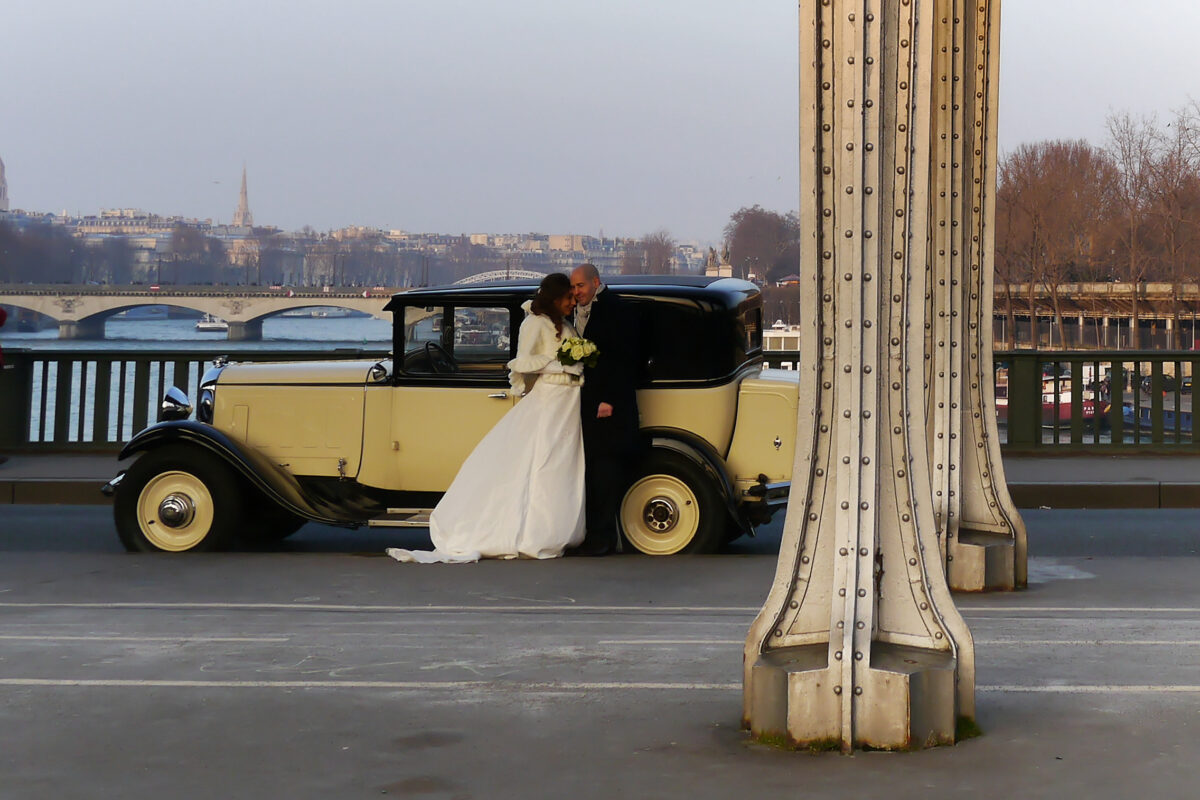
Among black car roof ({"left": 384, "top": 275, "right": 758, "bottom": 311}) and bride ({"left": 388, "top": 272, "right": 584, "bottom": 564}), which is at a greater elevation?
black car roof ({"left": 384, "top": 275, "right": 758, "bottom": 311})

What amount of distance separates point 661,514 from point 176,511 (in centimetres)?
316

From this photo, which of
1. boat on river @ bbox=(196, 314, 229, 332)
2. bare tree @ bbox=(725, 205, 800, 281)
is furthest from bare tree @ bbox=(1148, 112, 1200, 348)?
boat on river @ bbox=(196, 314, 229, 332)

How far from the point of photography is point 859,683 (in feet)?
13.8

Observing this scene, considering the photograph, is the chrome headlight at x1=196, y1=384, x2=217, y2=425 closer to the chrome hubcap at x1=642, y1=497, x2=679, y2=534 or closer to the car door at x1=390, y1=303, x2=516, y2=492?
the car door at x1=390, y1=303, x2=516, y2=492

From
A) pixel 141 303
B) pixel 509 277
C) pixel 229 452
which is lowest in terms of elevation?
pixel 229 452

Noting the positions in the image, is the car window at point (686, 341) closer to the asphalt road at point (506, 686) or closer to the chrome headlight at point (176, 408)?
the asphalt road at point (506, 686)

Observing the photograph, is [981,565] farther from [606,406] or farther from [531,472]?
[531,472]

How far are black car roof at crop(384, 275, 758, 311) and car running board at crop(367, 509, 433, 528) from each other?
137cm

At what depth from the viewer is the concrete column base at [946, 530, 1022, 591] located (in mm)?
→ 7398

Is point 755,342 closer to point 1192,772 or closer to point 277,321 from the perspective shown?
point 1192,772

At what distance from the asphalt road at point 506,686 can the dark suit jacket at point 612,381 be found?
83cm

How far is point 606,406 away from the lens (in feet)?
29.6

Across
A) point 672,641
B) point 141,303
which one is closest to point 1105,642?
point 672,641

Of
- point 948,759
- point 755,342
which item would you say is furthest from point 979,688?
point 755,342
